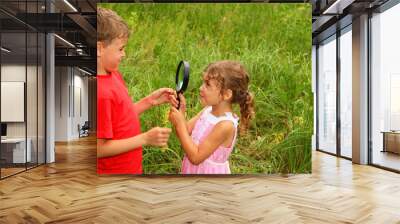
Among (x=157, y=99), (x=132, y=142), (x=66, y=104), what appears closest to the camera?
(x=132, y=142)

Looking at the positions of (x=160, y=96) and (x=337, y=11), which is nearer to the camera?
(x=160, y=96)

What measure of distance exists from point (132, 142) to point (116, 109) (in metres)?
0.58

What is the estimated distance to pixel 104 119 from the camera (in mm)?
6805

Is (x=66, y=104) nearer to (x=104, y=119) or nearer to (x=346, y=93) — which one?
(x=104, y=119)

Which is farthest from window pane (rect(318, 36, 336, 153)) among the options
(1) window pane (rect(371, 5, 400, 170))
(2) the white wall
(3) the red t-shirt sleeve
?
(2) the white wall

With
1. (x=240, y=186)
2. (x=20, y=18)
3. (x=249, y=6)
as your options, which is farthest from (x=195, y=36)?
(x=20, y=18)

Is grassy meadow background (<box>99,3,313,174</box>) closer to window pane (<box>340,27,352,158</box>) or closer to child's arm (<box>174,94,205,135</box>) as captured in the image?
child's arm (<box>174,94,205,135</box>)

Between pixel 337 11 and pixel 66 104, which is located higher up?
pixel 337 11

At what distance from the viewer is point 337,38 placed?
34.6 ft

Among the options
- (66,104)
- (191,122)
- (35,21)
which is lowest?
(191,122)

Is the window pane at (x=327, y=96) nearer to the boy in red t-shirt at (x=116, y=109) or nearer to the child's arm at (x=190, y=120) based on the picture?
the child's arm at (x=190, y=120)

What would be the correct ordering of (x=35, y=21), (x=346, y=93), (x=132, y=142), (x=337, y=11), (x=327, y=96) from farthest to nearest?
(x=327, y=96) < (x=346, y=93) < (x=337, y=11) < (x=35, y=21) < (x=132, y=142)

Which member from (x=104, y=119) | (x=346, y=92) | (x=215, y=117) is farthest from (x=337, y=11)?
(x=104, y=119)

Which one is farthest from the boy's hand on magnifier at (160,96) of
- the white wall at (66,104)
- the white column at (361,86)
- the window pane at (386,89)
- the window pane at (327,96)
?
the white wall at (66,104)
